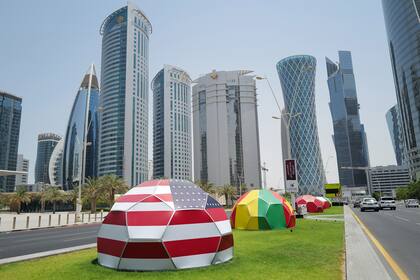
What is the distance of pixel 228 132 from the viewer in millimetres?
176000

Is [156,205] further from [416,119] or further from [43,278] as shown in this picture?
[416,119]

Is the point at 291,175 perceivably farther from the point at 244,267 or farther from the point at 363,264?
the point at 244,267

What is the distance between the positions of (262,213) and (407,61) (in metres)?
141

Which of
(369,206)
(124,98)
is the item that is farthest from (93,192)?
(124,98)

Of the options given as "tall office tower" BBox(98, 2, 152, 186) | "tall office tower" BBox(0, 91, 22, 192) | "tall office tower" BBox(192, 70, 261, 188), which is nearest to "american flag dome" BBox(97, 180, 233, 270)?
"tall office tower" BBox(98, 2, 152, 186)

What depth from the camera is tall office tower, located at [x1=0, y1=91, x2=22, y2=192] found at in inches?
6951

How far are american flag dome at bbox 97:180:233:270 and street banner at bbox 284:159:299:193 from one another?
44.9ft

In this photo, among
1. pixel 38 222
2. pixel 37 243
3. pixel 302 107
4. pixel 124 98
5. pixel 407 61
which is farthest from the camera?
pixel 124 98

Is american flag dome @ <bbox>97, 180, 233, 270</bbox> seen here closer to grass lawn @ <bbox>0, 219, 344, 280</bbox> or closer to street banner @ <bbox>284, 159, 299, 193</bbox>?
grass lawn @ <bbox>0, 219, 344, 280</bbox>

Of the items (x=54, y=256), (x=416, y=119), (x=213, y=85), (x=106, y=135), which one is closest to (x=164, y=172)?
(x=106, y=135)

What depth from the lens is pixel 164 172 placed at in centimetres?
19375

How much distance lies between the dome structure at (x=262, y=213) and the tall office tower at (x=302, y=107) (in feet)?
395

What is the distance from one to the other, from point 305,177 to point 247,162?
1230 inches

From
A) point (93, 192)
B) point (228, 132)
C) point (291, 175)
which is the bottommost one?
point (291, 175)
